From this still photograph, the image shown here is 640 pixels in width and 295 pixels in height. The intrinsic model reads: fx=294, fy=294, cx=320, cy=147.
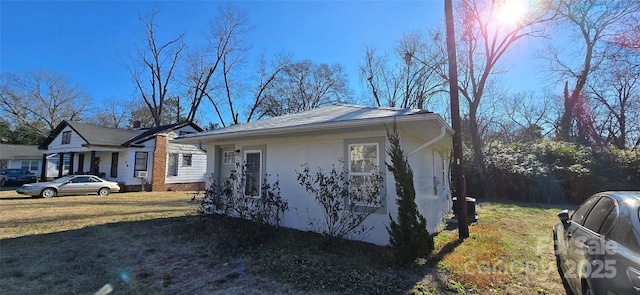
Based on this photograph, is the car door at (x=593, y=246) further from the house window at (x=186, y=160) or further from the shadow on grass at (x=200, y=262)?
the house window at (x=186, y=160)

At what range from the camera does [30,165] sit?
29.1 m

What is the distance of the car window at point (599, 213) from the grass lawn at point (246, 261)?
1.21m

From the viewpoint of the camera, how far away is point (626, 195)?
3229 mm

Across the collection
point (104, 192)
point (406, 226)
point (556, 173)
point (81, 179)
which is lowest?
point (104, 192)

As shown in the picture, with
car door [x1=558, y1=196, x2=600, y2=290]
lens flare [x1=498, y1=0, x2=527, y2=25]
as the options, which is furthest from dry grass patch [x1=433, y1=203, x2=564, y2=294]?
lens flare [x1=498, y1=0, x2=527, y2=25]

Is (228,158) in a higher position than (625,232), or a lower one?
higher

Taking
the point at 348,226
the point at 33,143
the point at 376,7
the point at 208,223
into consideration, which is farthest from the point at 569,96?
the point at 33,143

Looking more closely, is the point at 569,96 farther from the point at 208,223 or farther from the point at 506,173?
the point at 208,223

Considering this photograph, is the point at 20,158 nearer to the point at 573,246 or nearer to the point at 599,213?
the point at 573,246

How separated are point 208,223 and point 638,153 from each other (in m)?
19.6

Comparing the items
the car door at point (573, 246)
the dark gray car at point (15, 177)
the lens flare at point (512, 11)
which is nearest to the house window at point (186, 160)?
the dark gray car at point (15, 177)

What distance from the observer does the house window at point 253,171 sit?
838cm

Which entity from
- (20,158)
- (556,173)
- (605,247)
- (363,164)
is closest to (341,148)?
(363,164)

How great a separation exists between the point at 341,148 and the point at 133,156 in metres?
17.2
